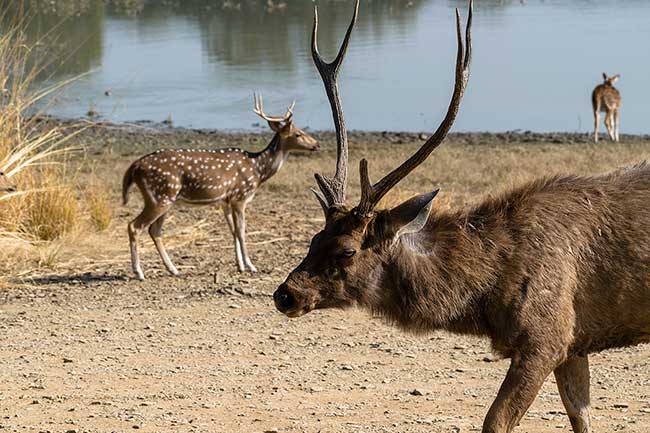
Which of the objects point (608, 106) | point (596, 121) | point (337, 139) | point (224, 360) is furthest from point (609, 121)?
point (337, 139)

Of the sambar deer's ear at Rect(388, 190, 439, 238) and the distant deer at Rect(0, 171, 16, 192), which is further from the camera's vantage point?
the distant deer at Rect(0, 171, 16, 192)

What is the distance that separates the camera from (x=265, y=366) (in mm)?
7918

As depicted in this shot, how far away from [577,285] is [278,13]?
1450 inches

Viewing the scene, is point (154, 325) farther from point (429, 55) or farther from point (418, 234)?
point (429, 55)

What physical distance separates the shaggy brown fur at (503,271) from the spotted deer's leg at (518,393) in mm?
133

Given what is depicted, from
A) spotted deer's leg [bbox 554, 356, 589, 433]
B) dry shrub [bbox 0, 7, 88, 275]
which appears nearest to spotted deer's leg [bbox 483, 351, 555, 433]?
spotted deer's leg [bbox 554, 356, 589, 433]

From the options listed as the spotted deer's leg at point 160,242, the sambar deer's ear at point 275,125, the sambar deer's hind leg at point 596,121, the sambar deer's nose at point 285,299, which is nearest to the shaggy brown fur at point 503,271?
the sambar deer's nose at point 285,299

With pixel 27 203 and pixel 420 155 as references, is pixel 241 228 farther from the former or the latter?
pixel 420 155

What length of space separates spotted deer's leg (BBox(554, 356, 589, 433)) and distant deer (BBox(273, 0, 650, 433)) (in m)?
0.13

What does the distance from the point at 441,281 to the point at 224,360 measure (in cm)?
250

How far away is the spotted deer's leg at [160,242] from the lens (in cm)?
1051

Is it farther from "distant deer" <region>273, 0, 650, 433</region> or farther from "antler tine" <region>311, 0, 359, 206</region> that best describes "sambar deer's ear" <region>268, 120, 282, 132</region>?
"distant deer" <region>273, 0, 650, 433</region>

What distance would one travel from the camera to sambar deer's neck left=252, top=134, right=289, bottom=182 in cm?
1145

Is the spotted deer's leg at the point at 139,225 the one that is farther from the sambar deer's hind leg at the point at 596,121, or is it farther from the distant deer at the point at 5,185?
the sambar deer's hind leg at the point at 596,121
